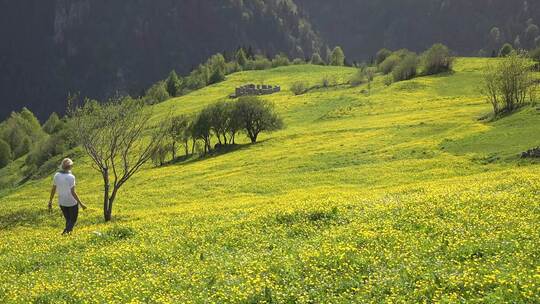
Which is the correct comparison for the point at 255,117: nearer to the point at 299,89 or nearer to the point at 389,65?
the point at 299,89

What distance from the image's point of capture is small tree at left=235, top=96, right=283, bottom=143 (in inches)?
3526

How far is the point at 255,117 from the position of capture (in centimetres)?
8975

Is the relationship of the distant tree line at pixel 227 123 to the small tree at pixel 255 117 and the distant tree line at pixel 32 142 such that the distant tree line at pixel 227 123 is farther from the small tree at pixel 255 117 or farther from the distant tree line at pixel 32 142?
the distant tree line at pixel 32 142

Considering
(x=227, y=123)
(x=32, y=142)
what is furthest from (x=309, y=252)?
(x=32, y=142)

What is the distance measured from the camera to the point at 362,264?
46.1ft

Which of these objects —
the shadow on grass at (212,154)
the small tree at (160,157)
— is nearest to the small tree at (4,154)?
the small tree at (160,157)

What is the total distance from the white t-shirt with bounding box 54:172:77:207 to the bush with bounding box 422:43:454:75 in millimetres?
129593

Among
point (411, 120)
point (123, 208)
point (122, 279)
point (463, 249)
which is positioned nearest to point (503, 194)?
point (463, 249)

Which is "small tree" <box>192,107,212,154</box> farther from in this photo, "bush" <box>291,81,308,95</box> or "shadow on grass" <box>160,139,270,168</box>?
"bush" <box>291,81,308,95</box>

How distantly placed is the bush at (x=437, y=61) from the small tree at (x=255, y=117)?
65.6m

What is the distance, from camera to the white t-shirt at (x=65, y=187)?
2255 cm

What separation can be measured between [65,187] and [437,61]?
130759 mm

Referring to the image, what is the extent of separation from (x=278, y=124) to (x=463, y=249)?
7810 centimetres

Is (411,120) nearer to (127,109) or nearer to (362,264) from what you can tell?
(127,109)
